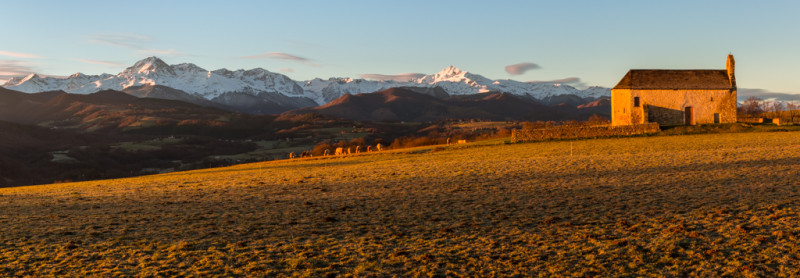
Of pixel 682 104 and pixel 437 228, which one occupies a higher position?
pixel 682 104

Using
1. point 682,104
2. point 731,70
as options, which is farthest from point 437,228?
point 731,70

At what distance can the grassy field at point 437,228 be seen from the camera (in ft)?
32.6

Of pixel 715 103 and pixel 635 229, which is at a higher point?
pixel 715 103

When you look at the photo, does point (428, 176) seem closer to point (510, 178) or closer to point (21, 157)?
point (510, 178)

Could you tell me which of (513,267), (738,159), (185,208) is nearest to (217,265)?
(513,267)

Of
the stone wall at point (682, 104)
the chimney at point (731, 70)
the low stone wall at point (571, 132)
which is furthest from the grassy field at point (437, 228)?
the chimney at point (731, 70)

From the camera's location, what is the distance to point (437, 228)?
13.2 metres

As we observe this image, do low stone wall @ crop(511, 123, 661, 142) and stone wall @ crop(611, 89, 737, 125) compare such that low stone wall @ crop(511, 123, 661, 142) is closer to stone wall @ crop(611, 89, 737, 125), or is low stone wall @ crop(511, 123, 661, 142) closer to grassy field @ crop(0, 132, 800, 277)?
stone wall @ crop(611, 89, 737, 125)

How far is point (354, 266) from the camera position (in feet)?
32.7

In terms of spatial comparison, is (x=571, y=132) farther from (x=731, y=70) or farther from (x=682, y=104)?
(x=731, y=70)

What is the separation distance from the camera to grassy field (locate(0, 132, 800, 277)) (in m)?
9.93

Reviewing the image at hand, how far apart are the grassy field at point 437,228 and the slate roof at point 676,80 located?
132ft

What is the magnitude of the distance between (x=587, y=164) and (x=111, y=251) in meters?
24.1

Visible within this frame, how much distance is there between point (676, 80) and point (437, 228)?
58630mm
